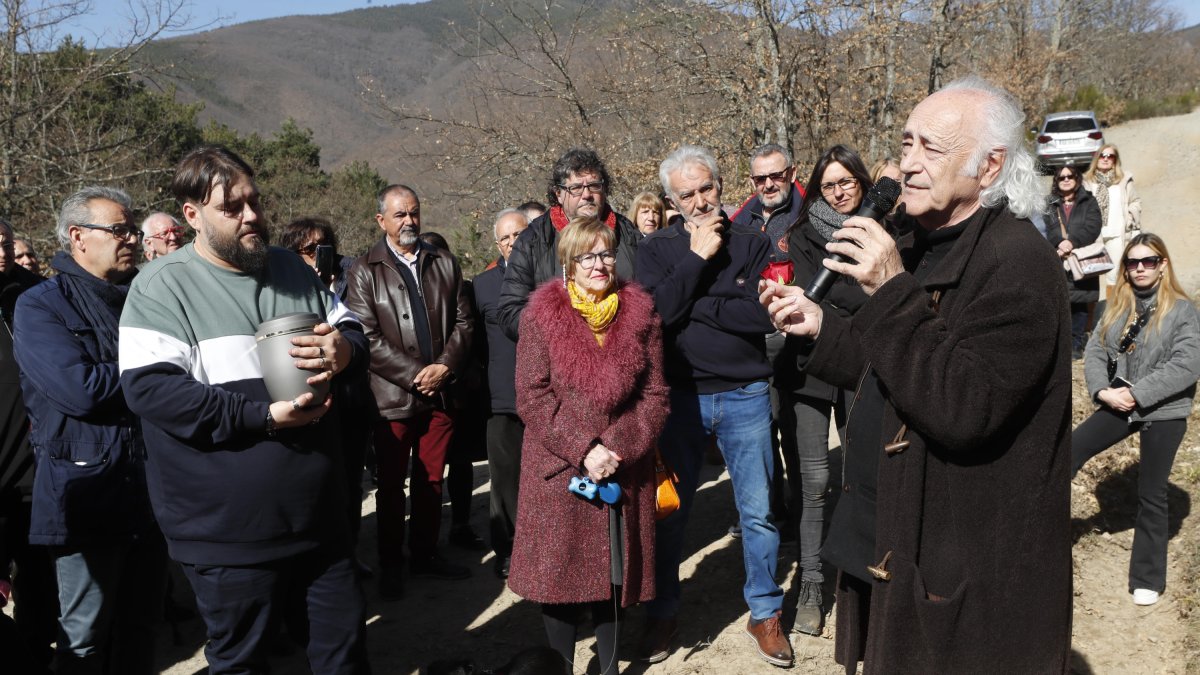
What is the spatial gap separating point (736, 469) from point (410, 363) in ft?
6.56

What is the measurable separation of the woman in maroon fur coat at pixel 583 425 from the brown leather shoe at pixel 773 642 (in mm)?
757

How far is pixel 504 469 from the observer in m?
5.22

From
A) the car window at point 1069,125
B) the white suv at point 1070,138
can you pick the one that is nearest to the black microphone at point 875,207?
the white suv at point 1070,138

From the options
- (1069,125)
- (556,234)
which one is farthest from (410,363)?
(1069,125)

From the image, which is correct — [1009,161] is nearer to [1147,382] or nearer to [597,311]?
Result: [597,311]

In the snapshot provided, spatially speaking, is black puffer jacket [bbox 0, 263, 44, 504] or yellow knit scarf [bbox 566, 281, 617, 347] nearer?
yellow knit scarf [bbox 566, 281, 617, 347]

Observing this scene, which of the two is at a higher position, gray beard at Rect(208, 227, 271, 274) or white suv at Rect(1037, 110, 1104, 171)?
white suv at Rect(1037, 110, 1104, 171)

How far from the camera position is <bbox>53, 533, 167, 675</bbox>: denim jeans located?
11.0 feet

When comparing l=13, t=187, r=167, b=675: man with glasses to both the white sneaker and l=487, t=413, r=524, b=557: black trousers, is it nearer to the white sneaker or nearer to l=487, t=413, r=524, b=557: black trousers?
l=487, t=413, r=524, b=557: black trousers

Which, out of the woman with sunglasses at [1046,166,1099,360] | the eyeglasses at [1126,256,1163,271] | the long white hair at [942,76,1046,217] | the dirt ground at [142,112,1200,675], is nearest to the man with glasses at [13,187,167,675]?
the dirt ground at [142,112,1200,675]

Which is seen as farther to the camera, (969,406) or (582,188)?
(582,188)

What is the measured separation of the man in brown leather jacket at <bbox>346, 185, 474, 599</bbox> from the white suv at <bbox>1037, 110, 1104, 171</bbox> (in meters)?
18.7

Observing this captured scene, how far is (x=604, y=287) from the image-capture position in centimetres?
366

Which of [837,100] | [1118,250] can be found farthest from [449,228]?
[1118,250]
